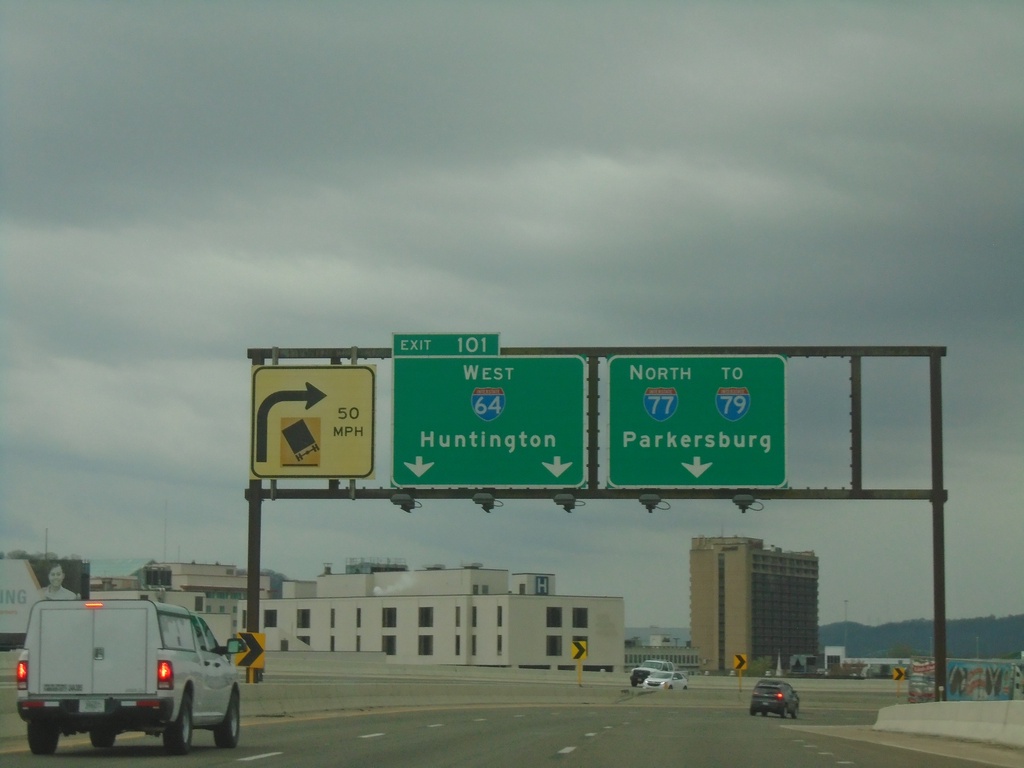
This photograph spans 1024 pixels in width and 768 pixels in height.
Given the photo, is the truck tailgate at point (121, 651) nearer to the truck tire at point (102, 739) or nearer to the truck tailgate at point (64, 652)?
the truck tailgate at point (64, 652)

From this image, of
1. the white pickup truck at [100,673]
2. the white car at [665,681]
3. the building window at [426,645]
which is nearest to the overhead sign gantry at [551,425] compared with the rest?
the white pickup truck at [100,673]

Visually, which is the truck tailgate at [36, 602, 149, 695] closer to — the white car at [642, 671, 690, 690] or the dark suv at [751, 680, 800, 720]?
the dark suv at [751, 680, 800, 720]

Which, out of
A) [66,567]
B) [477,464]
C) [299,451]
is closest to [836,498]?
[477,464]

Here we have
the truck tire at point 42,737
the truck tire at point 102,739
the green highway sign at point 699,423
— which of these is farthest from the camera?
the green highway sign at point 699,423

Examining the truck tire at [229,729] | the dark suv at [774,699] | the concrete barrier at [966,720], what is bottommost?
the dark suv at [774,699]

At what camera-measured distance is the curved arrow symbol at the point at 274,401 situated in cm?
3192

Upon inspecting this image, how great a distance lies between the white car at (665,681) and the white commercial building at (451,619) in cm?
4471

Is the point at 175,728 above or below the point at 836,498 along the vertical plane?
below

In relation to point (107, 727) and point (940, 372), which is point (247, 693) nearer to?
point (107, 727)

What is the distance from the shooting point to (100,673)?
18.5 metres

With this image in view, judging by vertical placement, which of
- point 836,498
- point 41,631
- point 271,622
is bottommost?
point 271,622

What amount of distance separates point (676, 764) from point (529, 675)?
73.5 metres

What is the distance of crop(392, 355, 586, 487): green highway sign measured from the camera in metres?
30.7

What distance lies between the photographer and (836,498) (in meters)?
31.3
